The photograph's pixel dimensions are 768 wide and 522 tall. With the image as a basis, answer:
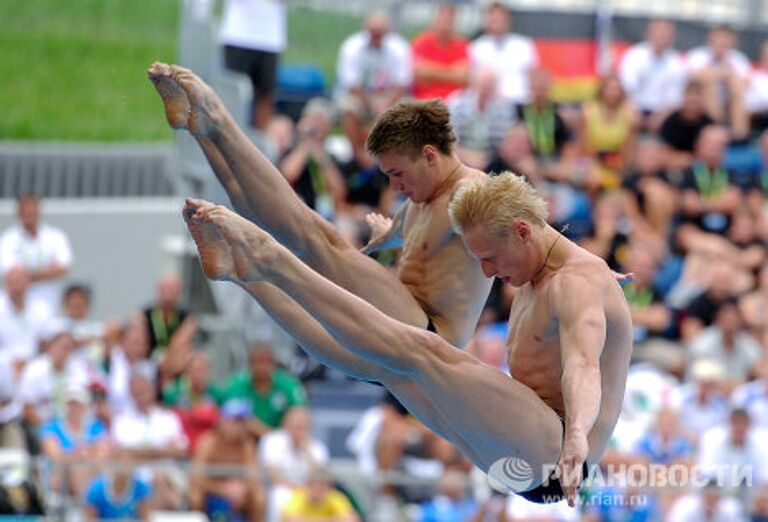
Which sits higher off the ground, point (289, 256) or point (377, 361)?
point (289, 256)

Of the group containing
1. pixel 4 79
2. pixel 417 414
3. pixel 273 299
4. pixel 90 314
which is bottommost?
pixel 90 314

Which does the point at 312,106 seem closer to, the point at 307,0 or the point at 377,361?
the point at 307,0

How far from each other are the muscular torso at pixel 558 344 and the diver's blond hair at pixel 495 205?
31 centimetres

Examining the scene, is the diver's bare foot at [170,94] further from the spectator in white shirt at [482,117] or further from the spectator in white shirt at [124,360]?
the spectator in white shirt at [482,117]

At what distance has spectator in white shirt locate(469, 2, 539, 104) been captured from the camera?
16.6 metres

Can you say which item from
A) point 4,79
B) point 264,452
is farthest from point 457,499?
point 4,79

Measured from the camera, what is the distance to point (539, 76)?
16047 millimetres

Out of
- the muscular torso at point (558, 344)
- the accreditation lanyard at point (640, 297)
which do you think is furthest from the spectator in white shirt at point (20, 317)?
the muscular torso at point (558, 344)

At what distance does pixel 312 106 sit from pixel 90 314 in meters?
3.28

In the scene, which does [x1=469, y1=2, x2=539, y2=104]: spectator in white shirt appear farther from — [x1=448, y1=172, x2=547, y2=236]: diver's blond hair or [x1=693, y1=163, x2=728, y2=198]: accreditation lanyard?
[x1=448, y1=172, x2=547, y2=236]: diver's blond hair

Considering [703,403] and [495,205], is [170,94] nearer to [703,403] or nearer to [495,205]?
[495,205]

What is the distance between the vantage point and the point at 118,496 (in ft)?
42.5

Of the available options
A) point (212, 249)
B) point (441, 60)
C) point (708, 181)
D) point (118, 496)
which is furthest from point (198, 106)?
point (708, 181)

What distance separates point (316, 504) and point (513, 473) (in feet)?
18.2
